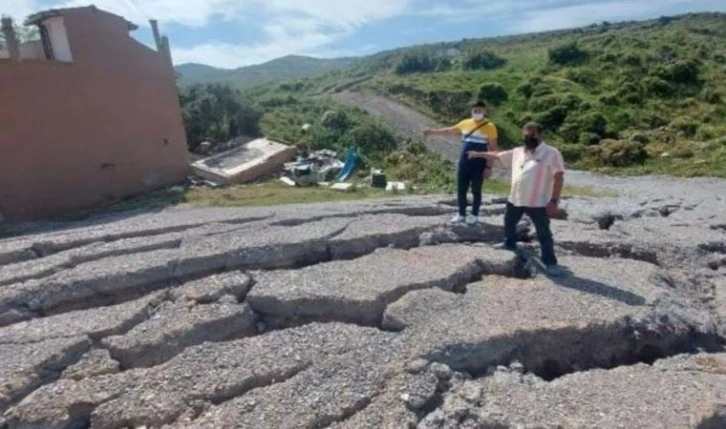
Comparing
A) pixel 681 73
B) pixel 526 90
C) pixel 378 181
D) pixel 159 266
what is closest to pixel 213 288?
pixel 159 266

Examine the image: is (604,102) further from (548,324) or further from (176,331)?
(176,331)

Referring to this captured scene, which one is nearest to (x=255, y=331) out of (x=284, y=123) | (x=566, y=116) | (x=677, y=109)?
(x=284, y=123)

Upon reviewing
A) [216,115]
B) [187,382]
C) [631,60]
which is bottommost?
[187,382]

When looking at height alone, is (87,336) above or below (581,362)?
above

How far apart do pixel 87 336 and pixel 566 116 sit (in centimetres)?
2476

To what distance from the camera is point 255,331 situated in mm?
5129

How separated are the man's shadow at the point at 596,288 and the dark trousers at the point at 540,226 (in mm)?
234

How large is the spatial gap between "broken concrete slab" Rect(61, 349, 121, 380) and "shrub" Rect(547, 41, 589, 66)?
3350cm

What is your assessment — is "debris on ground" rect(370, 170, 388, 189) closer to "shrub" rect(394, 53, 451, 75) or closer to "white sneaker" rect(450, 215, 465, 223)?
"white sneaker" rect(450, 215, 465, 223)

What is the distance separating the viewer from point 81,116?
1215 centimetres

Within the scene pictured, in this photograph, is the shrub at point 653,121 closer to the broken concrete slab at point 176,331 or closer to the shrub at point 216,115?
the shrub at point 216,115

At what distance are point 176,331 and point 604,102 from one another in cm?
2655

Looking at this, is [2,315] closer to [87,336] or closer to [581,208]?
[87,336]

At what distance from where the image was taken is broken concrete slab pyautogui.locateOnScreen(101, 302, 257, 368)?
473 centimetres
